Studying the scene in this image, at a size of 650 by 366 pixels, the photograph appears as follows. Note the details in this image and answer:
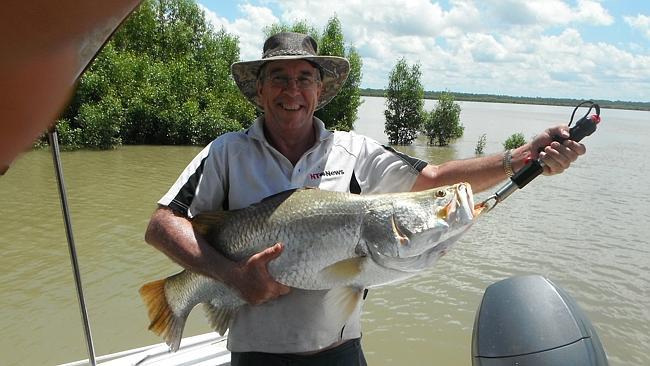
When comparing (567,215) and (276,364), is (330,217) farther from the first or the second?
(567,215)

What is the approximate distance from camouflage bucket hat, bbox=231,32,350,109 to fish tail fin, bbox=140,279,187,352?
1.39m

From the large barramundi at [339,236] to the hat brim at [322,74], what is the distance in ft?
3.00

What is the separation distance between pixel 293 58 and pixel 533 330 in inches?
82.3

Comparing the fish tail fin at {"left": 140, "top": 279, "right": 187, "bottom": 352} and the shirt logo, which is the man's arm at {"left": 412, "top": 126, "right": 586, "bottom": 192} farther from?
the fish tail fin at {"left": 140, "top": 279, "right": 187, "bottom": 352}

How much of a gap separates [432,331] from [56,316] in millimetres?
6826

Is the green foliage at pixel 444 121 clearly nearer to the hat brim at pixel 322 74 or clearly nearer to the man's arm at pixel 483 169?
the hat brim at pixel 322 74

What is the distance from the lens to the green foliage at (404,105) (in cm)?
4003

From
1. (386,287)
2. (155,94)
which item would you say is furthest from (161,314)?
(155,94)

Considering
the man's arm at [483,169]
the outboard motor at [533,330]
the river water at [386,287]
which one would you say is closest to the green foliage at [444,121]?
the river water at [386,287]

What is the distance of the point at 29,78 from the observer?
0.52 m

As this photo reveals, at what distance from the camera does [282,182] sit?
9.50ft

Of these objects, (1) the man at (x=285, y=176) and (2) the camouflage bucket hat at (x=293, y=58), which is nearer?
(1) the man at (x=285, y=176)

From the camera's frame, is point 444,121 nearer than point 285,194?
No

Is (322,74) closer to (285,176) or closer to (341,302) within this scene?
(285,176)
